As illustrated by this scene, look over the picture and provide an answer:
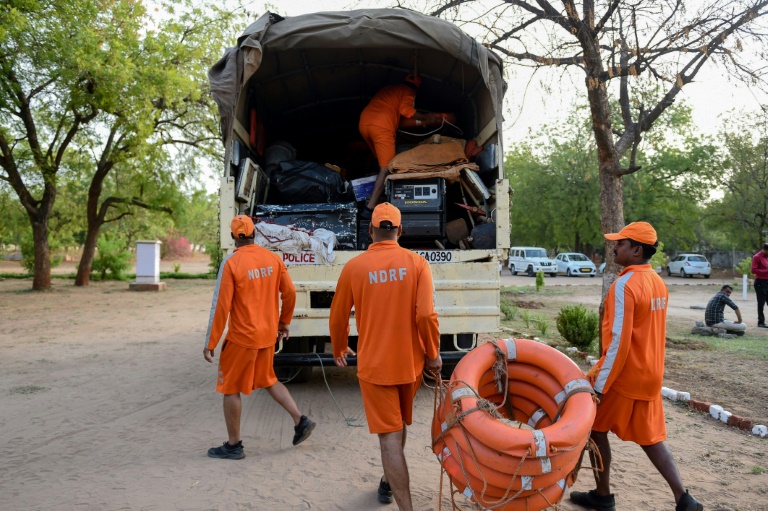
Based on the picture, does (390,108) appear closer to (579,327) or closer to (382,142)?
(382,142)

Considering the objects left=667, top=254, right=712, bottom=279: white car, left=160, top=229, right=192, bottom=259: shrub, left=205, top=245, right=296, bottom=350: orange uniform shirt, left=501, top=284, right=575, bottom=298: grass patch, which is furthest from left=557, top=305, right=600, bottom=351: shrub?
left=160, top=229, right=192, bottom=259: shrub

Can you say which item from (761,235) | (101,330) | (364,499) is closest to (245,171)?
(364,499)

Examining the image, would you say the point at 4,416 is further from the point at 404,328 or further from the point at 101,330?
the point at 101,330

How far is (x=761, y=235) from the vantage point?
23.3 m

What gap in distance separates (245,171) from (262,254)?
62.1 inches

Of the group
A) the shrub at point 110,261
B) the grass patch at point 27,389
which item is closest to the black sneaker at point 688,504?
the grass patch at point 27,389

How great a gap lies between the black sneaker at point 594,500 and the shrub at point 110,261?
24.4m

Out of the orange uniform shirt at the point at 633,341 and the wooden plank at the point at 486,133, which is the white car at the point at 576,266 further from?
the orange uniform shirt at the point at 633,341

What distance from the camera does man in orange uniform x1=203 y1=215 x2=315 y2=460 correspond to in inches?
151

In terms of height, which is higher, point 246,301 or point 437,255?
Answer: point 437,255

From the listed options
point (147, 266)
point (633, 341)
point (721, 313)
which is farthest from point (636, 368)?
point (147, 266)

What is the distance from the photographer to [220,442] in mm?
4227

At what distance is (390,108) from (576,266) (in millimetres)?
26071

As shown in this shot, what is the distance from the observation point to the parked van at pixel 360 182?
500 cm
